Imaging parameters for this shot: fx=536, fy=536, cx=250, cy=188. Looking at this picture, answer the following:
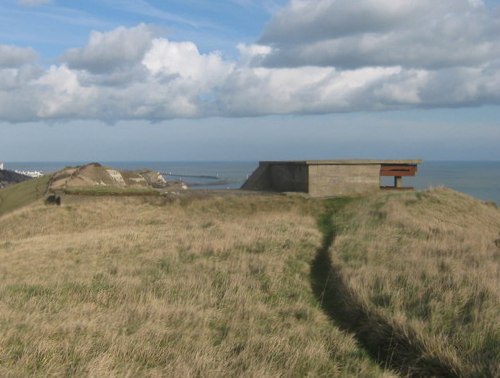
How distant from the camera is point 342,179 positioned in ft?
76.2

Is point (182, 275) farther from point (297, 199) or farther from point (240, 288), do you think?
point (297, 199)

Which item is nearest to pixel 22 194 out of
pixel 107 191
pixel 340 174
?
pixel 107 191

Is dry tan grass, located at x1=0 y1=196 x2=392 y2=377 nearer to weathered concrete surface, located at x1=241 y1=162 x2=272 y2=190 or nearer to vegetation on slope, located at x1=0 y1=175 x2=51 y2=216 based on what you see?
weathered concrete surface, located at x1=241 y1=162 x2=272 y2=190

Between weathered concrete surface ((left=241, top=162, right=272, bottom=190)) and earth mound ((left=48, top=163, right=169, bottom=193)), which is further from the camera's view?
weathered concrete surface ((left=241, top=162, right=272, bottom=190))

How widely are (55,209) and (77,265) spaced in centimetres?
932

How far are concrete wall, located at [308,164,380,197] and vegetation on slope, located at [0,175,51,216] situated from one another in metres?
13.1

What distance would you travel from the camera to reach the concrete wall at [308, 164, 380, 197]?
22.9 metres

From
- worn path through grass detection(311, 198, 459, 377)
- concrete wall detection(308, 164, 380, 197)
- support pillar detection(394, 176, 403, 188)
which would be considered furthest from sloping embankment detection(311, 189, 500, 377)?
support pillar detection(394, 176, 403, 188)

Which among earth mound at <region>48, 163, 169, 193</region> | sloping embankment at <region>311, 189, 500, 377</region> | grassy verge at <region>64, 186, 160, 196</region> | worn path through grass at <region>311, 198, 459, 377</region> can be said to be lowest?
worn path through grass at <region>311, 198, 459, 377</region>

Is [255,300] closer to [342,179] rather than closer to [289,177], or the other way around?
[342,179]

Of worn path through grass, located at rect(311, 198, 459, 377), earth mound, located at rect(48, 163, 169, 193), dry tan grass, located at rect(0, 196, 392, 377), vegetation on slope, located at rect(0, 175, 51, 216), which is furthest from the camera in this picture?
vegetation on slope, located at rect(0, 175, 51, 216)

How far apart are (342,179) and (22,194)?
17.5m

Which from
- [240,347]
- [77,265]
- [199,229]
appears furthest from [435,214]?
[240,347]

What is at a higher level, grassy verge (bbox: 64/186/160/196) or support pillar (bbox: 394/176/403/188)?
support pillar (bbox: 394/176/403/188)
